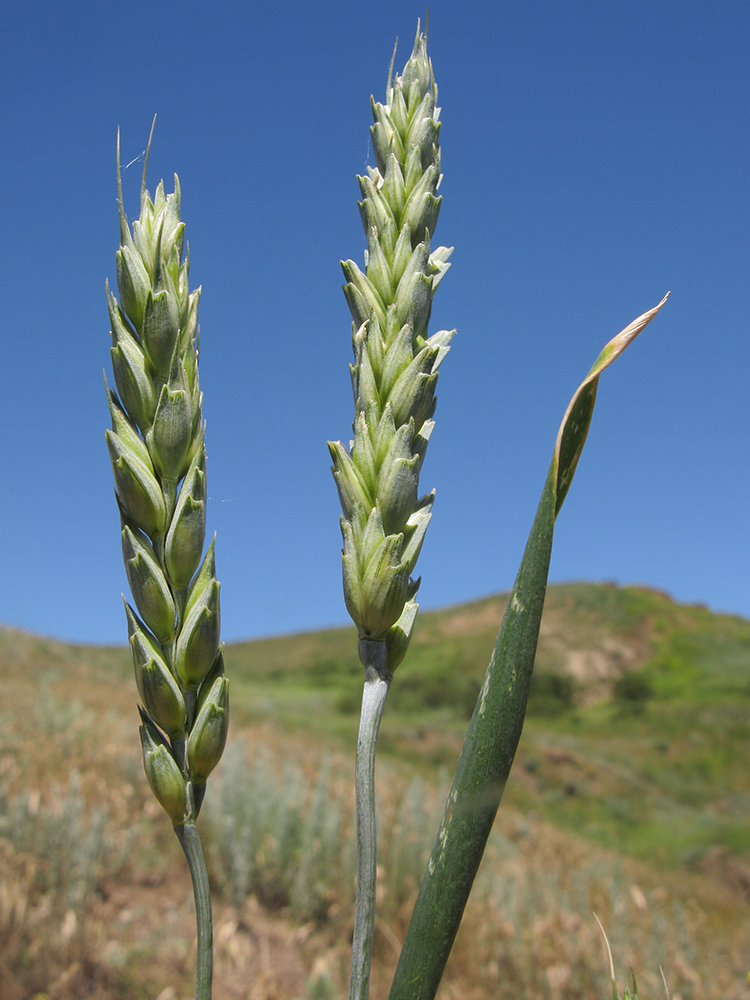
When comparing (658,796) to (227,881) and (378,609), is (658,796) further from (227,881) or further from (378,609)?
(378,609)

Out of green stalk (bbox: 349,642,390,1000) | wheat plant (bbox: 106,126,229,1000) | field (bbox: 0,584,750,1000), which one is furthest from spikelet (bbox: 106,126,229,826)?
field (bbox: 0,584,750,1000)

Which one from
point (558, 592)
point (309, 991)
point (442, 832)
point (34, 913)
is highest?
point (558, 592)

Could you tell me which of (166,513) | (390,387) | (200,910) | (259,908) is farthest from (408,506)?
(259,908)

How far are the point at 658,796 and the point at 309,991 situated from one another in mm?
21083

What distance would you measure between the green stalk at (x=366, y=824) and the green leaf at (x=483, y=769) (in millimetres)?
47

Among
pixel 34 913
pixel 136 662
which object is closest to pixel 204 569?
pixel 136 662

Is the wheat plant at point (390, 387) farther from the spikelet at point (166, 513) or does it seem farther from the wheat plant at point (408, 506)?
the spikelet at point (166, 513)

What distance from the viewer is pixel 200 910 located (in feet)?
1.87

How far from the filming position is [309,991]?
349 centimetres

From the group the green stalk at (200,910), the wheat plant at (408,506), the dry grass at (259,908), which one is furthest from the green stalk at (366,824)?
the dry grass at (259,908)

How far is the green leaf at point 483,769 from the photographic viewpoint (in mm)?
578

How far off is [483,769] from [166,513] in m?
0.41

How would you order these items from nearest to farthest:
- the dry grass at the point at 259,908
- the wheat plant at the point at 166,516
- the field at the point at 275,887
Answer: the wheat plant at the point at 166,516 < the dry grass at the point at 259,908 < the field at the point at 275,887

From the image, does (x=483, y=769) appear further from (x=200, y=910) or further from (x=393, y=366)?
(x=393, y=366)
